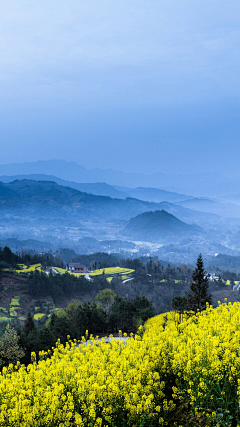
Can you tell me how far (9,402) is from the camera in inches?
274

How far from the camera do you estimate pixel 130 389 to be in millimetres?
6730

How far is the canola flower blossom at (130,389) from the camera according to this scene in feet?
21.0

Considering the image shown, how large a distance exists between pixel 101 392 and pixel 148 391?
1096 mm

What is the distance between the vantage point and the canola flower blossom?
21.0 ft

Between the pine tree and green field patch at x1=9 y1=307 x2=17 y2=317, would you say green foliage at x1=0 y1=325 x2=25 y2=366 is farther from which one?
green field patch at x1=9 y1=307 x2=17 y2=317

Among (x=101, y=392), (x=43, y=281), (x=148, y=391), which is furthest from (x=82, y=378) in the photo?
(x=43, y=281)

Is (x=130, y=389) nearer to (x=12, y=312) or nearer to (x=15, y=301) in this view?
(x=12, y=312)

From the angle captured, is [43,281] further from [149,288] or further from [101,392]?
[101,392]

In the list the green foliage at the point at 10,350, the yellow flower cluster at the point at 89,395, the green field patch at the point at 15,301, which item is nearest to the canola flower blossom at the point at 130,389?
the yellow flower cluster at the point at 89,395

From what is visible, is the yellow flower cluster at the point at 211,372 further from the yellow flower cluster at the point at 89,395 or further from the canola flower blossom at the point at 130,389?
the yellow flower cluster at the point at 89,395

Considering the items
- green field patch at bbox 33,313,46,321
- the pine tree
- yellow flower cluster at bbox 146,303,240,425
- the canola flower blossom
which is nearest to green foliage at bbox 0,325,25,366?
the pine tree

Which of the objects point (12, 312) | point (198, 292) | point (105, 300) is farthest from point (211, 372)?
point (12, 312)

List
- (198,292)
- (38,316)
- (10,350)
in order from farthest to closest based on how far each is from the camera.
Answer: (38,316) < (198,292) < (10,350)

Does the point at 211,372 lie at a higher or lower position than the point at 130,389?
higher
